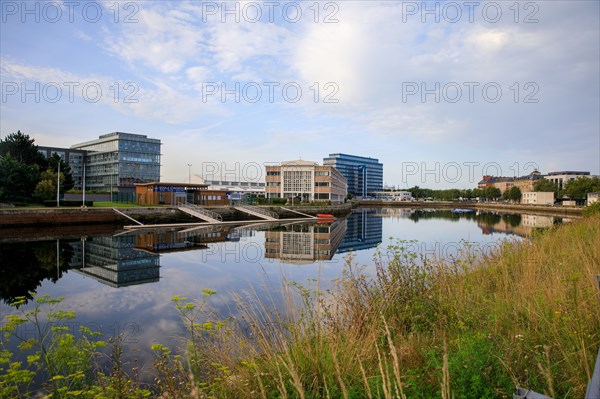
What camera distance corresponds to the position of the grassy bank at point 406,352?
11.2ft

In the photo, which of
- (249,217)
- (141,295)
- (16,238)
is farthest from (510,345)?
(249,217)

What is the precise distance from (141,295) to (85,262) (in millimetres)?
8164

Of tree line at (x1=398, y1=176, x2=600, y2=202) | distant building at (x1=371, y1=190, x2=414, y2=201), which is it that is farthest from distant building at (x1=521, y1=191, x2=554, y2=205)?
distant building at (x1=371, y1=190, x2=414, y2=201)

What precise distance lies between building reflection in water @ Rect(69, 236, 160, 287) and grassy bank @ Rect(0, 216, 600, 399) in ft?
26.8

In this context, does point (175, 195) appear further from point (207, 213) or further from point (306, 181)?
point (306, 181)

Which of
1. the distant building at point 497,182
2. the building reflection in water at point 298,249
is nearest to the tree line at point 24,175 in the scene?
the building reflection in water at point 298,249

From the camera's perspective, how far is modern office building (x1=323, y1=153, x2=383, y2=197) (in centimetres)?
16888

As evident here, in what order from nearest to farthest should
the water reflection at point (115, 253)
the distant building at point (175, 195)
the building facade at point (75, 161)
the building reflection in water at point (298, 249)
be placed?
the water reflection at point (115, 253)
the building reflection in water at point (298, 249)
the distant building at point (175, 195)
the building facade at point (75, 161)

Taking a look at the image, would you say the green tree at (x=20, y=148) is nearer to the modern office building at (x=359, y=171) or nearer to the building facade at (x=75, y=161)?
the building facade at (x=75, y=161)

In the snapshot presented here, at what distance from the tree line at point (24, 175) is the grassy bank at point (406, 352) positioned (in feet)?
133

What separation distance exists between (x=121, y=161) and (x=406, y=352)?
92227mm

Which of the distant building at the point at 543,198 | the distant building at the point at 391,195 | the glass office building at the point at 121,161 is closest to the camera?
the glass office building at the point at 121,161

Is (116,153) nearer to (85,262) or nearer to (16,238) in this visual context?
(16,238)

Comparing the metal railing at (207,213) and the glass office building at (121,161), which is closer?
the metal railing at (207,213)
